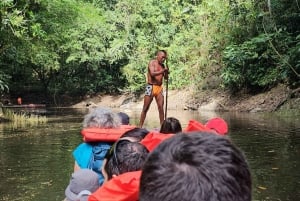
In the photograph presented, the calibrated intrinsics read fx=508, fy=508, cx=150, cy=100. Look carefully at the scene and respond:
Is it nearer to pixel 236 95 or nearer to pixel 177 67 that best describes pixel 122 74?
pixel 177 67

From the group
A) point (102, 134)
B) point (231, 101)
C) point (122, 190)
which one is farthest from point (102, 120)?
point (231, 101)

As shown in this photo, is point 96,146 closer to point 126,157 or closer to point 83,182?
point 83,182

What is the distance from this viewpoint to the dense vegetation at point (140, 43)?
16625 mm

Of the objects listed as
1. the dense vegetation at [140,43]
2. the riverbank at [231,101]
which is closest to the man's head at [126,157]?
the dense vegetation at [140,43]

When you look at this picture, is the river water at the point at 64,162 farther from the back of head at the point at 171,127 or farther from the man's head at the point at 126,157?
the man's head at the point at 126,157

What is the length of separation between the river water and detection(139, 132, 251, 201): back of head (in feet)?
11.6

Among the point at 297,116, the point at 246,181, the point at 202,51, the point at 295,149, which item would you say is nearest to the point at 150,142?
the point at 246,181

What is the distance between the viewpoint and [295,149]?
7.16 meters

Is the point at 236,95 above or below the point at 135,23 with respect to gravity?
below

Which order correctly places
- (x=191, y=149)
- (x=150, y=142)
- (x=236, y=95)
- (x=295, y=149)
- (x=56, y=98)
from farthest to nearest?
(x=56, y=98) < (x=236, y=95) < (x=295, y=149) < (x=150, y=142) < (x=191, y=149)

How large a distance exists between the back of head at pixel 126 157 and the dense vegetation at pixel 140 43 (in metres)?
8.59

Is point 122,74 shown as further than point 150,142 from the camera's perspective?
Yes

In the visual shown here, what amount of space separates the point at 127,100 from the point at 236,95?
34.7ft

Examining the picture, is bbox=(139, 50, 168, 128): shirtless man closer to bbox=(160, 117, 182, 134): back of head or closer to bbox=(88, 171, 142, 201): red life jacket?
bbox=(160, 117, 182, 134): back of head
